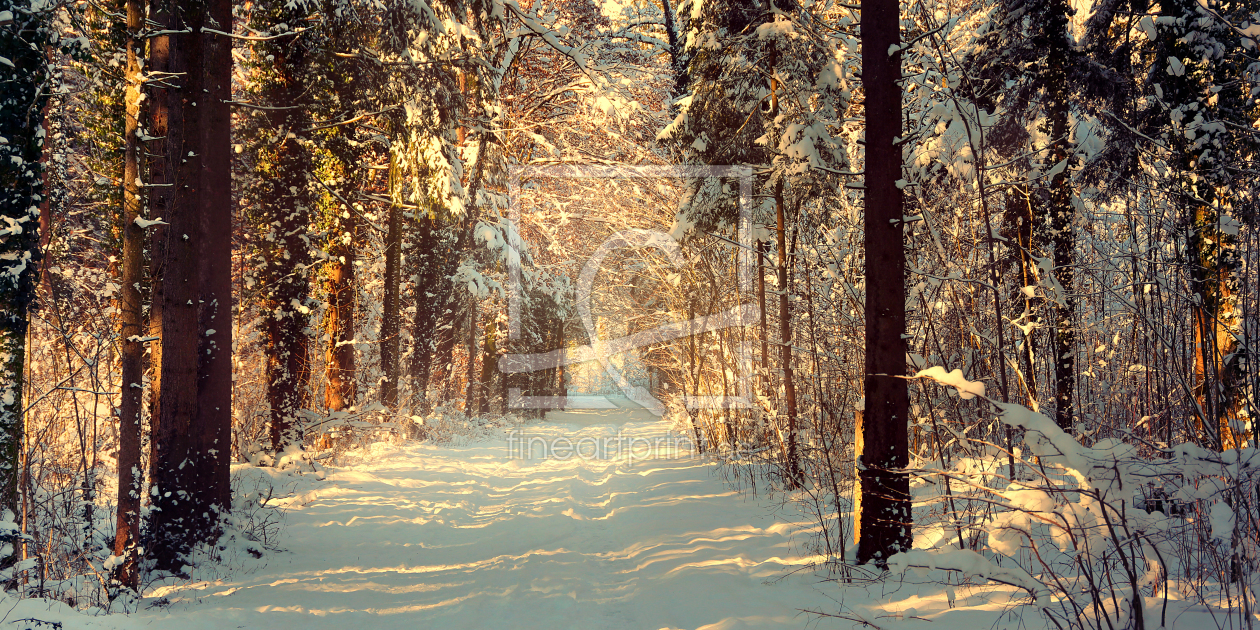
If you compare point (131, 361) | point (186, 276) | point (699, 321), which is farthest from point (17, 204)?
point (699, 321)

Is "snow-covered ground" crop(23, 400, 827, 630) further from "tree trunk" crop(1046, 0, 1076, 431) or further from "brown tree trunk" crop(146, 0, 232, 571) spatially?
"tree trunk" crop(1046, 0, 1076, 431)

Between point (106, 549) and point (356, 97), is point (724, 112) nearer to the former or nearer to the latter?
point (356, 97)

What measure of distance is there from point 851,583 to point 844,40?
9925 mm

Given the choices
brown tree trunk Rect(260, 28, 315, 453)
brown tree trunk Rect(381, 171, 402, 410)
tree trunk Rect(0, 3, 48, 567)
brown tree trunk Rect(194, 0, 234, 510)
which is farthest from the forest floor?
brown tree trunk Rect(381, 171, 402, 410)

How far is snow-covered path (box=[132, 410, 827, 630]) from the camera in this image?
557 cm

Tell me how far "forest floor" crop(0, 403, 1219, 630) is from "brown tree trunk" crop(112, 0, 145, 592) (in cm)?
57

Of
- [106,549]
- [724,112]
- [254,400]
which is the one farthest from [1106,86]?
[254,400]

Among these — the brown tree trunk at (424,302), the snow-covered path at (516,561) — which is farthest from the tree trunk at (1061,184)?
the brown tree trunk at (424,302)

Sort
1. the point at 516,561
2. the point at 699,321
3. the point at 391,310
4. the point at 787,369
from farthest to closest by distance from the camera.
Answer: the point at 391,310 < the point at 699,321 < the point at 787,369 < the point at 516,561

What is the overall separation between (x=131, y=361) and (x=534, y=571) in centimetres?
424

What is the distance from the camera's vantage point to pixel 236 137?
11797mm

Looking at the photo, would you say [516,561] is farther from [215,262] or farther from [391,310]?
[391,310]

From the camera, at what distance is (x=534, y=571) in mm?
6949

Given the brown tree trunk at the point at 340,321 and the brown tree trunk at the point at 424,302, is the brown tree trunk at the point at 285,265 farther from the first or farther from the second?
the brown tree trunk at the point at 424,302
